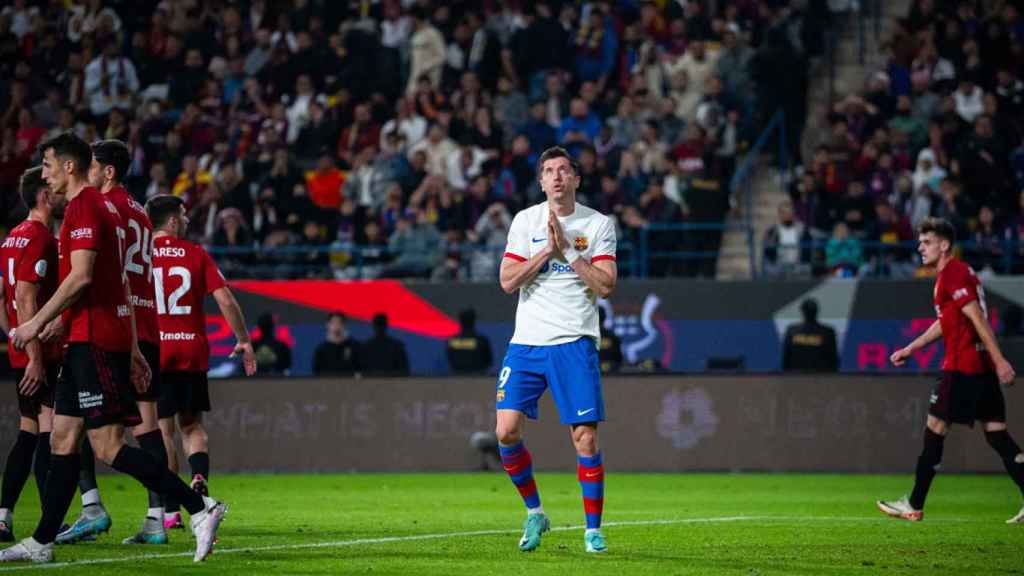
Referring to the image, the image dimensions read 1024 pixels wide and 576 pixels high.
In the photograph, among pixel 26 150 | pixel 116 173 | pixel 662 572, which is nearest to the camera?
pixel 662 572

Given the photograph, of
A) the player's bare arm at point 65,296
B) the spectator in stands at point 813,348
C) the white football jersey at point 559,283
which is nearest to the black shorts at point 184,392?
the white football jersey at point 559,283

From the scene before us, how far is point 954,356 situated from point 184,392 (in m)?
6.00

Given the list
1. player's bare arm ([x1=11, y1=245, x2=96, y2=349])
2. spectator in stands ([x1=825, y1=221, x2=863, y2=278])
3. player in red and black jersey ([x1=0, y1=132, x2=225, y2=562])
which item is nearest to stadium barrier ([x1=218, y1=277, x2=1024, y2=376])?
spectator in stands ([x1=825, y1=221, x2=863, y2=278])

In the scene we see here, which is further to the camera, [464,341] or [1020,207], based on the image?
[1020,207]

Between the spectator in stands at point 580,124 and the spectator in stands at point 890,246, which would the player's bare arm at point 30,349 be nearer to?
the spectator in stands at point 890,246

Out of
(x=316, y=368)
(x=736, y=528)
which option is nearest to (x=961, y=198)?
(x=316, y=368)

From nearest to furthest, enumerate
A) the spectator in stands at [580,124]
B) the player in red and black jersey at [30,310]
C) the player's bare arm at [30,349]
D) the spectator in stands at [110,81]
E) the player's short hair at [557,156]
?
the player's bare arm at [30,349], the player in red and black jersey at [30,310], the player's short hair at [557,156], the spectator in stands at [580,124], the spectator in stands at [110,81]

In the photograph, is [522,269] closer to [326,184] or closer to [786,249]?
[786,249]

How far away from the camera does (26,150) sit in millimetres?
25250

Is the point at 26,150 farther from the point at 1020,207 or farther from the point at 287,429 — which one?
the point at 1020,207

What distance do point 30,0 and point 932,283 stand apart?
16096mm

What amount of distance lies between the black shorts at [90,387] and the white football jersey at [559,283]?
8.15ft

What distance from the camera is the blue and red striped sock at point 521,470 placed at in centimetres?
1031

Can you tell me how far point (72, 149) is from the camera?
922 cm
